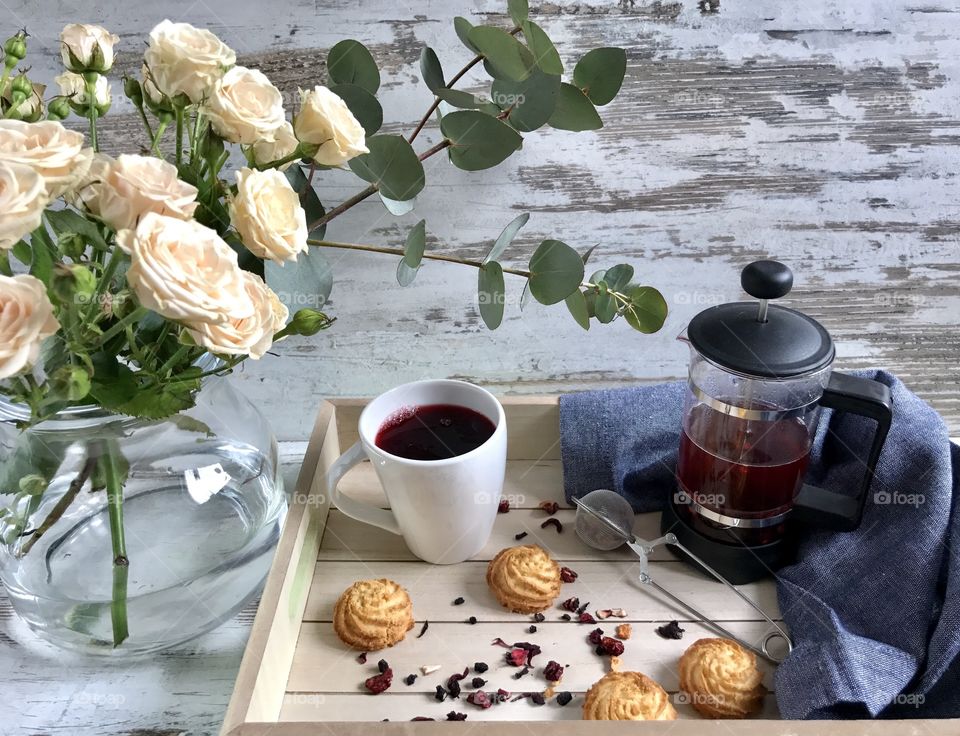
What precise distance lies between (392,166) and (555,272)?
0.19 metres

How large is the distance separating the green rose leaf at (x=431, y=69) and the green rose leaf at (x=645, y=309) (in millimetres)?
273

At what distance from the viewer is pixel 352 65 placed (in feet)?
2.48

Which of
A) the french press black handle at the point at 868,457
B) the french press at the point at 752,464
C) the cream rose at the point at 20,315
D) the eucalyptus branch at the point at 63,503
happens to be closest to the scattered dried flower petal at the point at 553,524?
the french press at the point at 752,464

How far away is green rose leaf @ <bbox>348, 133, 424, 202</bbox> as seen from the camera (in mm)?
692

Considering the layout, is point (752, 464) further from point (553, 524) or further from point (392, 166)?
point (392, 166)

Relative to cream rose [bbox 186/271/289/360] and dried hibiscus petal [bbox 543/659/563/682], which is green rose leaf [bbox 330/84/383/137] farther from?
dried hibiscus petal [bbox 543/659/563/682]

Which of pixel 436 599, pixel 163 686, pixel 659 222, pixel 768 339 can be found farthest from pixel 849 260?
pixel 163 686

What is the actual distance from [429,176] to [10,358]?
20.5 inches

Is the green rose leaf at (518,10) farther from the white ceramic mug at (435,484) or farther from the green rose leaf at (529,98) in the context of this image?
the white ceramic mug at (435,484)

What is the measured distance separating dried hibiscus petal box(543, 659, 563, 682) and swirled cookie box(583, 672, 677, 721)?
36 millimetres

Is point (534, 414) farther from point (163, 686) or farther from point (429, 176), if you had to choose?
point (163, 686)

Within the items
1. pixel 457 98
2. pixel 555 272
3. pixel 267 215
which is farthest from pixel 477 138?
pixel 267 215

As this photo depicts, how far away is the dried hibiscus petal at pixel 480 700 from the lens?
2.21 ft

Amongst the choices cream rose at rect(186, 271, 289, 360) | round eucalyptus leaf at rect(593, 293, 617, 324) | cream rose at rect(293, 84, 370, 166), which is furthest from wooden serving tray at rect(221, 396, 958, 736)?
cream rose at rect(293, 84, 370, 166)
